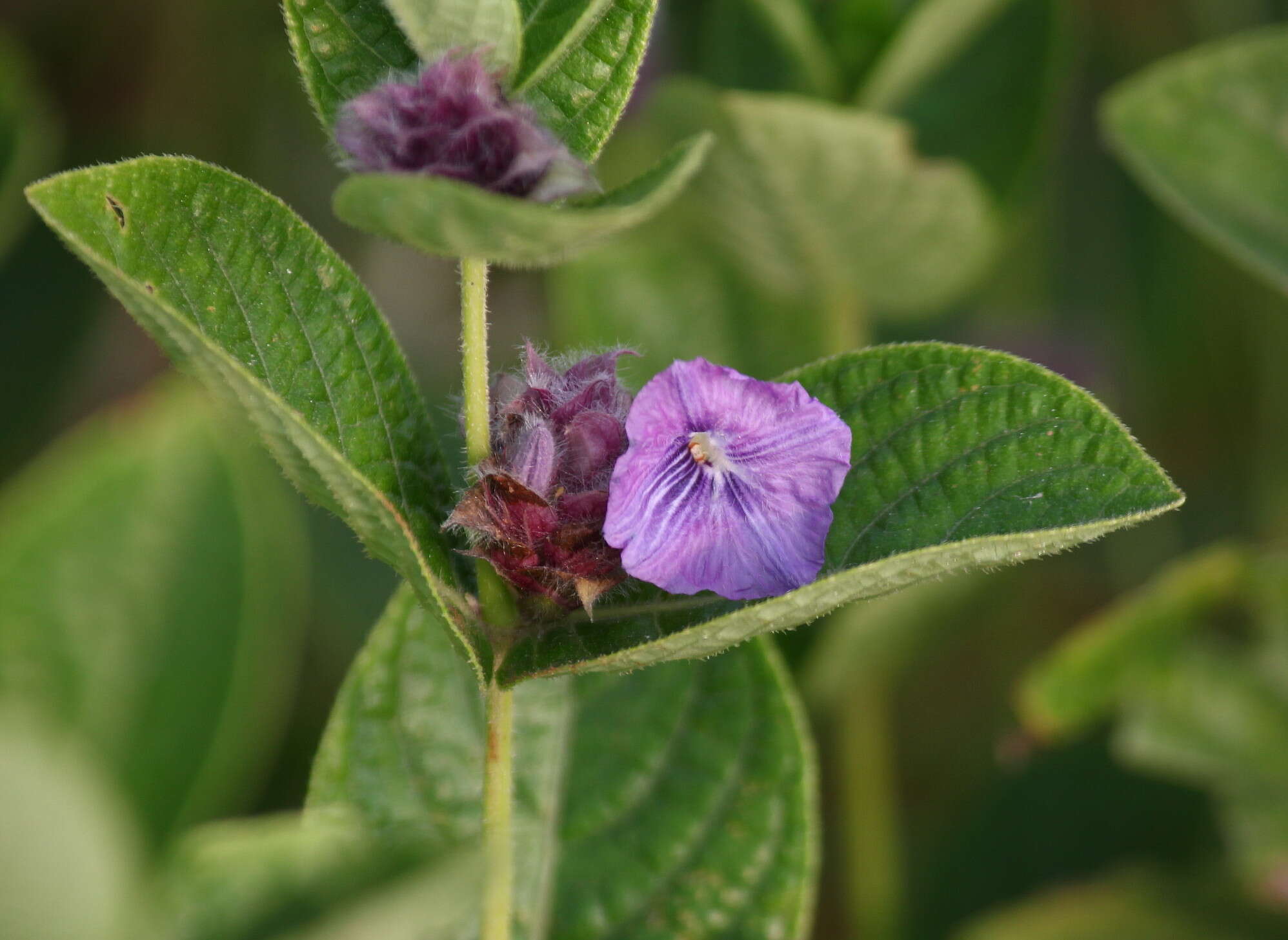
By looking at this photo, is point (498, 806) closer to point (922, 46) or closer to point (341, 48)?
point (341, 48)

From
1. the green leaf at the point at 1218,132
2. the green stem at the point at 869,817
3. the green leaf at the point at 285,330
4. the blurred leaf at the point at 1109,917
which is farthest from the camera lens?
the green stem at the point at 869,817

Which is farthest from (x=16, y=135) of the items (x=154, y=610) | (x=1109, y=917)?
(x=1109, y=917)

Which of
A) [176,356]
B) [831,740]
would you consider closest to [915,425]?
[176,356]

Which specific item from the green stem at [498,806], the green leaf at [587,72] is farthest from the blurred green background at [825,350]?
the green leaf at [587,72]

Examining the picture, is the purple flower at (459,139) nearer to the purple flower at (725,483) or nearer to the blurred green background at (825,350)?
the purple flower at (725,483)

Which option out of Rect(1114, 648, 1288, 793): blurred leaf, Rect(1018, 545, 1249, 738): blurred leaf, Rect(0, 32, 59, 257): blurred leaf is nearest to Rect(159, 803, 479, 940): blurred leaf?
Rect(1018, 545, 1249, 738): blurred leaf

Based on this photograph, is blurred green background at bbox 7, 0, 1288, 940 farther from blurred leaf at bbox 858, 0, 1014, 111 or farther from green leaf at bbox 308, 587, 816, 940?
green leaf at bbox 308, 587, 816, 940
